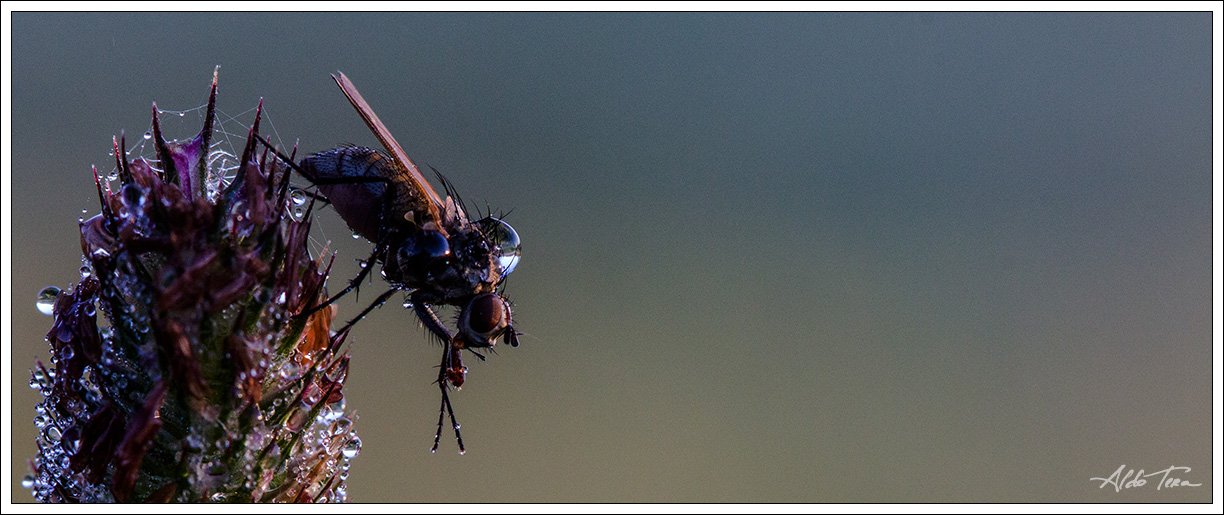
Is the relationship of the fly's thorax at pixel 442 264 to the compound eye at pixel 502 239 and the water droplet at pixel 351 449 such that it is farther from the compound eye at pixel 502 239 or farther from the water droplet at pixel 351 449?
the water droplet at pixel 351 449

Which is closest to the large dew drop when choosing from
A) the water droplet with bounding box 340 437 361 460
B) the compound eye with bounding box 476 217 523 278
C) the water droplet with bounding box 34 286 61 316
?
the water droplet with bounding box 34 286 61 316

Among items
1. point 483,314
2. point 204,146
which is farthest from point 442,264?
point 204,146

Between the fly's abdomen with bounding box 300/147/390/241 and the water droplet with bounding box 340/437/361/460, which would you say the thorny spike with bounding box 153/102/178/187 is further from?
the fly's abdomen with bounding box 300/147/390/241

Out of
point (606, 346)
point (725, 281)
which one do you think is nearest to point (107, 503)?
point (606, 346)

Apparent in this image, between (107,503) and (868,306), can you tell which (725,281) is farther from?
(107,503)

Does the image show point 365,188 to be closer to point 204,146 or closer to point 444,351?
point 444,351
